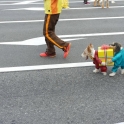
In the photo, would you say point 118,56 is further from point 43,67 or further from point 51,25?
point 51,25

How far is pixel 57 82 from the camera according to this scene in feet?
16.7

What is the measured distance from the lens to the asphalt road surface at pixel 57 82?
160 inches

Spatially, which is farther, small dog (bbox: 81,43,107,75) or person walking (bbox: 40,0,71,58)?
person walking (bbox: 40,0,71,58)

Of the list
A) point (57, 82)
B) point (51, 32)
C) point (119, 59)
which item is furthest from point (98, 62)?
point (51, 32)

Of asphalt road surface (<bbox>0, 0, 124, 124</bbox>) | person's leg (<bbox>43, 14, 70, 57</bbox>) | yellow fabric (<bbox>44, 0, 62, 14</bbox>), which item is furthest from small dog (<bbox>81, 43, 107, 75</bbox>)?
yellow fabric (<bbox>44, 0, 62, 14</bbox>)

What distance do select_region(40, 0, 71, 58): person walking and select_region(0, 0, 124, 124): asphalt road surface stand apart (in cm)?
19

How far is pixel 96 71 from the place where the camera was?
18.0ft

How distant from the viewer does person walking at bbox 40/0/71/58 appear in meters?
5.94

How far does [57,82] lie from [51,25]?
152 cm

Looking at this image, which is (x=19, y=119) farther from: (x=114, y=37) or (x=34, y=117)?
(x=114, y=37)

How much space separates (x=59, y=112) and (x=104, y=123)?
0.65 meters

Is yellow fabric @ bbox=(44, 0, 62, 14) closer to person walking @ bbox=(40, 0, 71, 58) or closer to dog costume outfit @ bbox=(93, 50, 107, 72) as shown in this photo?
person walking @ bbox=(40, 0, 71, 58)

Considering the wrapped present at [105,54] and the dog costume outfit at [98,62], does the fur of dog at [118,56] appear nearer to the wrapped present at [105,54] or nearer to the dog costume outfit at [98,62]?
the wrapped present at [105,54]

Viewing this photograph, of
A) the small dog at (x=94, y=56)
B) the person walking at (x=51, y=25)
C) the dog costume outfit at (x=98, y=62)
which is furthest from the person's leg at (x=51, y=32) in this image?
the dog costume outfit at (x=98, y=62)
